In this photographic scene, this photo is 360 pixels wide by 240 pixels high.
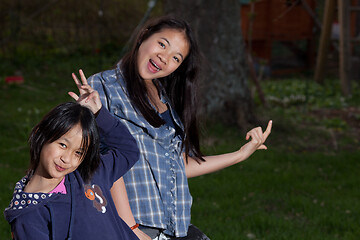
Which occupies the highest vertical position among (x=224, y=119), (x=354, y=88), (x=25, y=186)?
(x=25, y=186)

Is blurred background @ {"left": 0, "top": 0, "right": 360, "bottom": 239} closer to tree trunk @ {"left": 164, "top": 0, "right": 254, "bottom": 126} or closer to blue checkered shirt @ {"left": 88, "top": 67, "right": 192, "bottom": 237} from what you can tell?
tree trunk @ {"left": 164, "top": 0, "right": 254, "bottom": 126}

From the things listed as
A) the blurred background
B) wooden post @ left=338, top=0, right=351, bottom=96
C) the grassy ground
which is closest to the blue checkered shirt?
the blurred background

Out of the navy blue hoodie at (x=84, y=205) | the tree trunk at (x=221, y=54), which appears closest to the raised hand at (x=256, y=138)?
the navy blue hoodie at (x=84, y=205)

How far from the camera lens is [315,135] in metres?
6.62

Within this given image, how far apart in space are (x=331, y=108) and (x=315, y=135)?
1.93 metres

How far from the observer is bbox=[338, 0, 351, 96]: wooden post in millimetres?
8711

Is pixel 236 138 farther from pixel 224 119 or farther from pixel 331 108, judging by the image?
pixel 331 108

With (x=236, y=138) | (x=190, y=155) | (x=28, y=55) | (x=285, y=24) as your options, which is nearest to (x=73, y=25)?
(x=28, y=55)

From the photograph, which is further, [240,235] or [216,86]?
[216,86]

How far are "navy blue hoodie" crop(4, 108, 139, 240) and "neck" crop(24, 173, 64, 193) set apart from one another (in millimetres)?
31

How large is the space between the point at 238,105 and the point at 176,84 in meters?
4.19

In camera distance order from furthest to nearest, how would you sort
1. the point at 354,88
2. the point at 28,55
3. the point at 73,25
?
the point at 73,25
the point at 28,55
the point at 354,88

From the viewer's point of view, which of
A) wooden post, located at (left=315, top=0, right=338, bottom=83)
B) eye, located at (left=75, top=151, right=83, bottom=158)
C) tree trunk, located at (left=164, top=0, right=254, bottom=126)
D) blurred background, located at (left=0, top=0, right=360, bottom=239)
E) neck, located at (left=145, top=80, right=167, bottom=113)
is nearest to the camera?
eye, located at (left=75, top=151, right=83, bottom=158)

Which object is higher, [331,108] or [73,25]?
[73,25]
